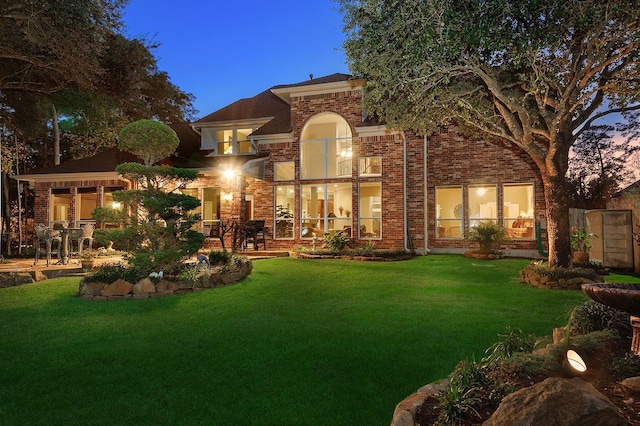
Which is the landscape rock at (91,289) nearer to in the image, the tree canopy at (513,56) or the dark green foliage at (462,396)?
the dark green foliage at (462,396)

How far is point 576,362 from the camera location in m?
2.84

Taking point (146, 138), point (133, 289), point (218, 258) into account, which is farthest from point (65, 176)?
point (133, 289)

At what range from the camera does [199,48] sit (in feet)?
473

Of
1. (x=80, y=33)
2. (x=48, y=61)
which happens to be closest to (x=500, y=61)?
(x=80, y=33)

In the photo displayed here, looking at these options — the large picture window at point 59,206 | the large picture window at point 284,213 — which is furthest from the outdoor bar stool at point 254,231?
the large picture window at point 59,206

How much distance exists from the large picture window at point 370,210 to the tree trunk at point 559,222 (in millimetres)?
6422

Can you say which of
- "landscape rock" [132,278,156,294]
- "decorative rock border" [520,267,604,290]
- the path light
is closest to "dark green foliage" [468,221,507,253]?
"decorative rock border" [520,267,604,290]

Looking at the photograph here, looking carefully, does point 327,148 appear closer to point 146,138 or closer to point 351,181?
point 351,181

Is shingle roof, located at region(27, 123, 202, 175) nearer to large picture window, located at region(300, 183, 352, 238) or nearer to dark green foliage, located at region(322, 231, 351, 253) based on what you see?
large picture window, located at region(300, 183, 352, 238)

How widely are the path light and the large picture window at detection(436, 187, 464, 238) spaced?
13.2 m

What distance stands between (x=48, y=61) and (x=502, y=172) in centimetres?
1529

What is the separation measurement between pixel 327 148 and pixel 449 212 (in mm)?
5842

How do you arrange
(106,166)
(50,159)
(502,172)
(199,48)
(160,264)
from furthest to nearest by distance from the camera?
1. (199,48)
2. (50,159)
3. (106,166)
4. (502,172)
5. (160,264)

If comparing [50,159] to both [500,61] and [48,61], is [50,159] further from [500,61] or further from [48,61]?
[500,61]
